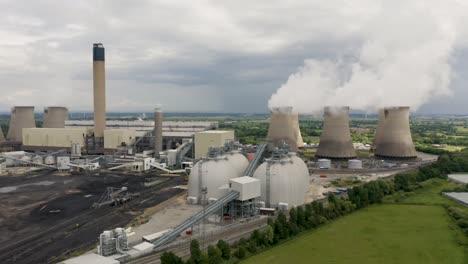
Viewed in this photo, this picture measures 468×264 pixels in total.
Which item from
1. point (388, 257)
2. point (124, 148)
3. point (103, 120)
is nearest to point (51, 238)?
point (388, 257)

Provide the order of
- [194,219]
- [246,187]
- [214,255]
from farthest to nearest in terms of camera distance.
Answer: [246,187] → [194,219] → [214,255]

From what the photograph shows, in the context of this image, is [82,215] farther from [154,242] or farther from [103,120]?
[103,120]

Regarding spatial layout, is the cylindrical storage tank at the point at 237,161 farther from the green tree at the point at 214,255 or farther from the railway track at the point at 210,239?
the green tree at the point at 214,255

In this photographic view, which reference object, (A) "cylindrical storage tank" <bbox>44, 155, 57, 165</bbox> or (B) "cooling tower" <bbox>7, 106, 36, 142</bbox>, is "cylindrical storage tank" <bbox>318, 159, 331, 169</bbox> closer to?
(A) "cylindrical storage tank" <bbox>44, 155, 57, 165</bbox>

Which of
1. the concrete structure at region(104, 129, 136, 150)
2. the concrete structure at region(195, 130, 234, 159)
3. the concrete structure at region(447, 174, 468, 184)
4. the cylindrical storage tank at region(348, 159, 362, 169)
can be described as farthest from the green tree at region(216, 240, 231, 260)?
the concrete structure at region(104, 129, 136, 150)

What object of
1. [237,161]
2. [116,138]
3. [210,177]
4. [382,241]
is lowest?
[382,241]

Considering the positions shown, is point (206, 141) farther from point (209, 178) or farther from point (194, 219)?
point (194, 219)

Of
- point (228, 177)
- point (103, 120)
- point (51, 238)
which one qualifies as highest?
point (103, 120)

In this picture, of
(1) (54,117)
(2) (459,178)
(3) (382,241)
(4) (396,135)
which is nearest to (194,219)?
(3) (382,241)
